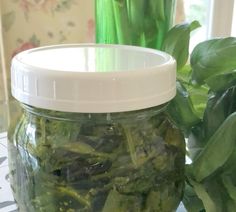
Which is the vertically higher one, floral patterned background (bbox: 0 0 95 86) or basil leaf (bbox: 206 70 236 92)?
basil leaf (bbox: 206 70 236 92)

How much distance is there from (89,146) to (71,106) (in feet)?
0.11

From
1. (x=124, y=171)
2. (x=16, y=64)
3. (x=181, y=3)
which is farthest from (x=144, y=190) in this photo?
(x=181, y=3)

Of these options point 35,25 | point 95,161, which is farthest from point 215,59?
point 35,25

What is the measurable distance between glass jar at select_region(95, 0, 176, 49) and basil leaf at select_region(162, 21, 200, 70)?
0.02m

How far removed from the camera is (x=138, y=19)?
15.0 inches

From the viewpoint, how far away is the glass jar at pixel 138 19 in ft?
1.24

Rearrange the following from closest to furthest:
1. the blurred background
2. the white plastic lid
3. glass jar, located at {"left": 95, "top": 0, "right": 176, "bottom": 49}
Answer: the white plastic lid < glass jar, located at {"left": 95, "top": 0, "right": 176, "bottom": 49} < the blurred background

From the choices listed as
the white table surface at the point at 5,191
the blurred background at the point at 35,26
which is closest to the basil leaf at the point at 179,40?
the white table surface at the point at 5,191

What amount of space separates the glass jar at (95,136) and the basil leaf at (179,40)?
0.04 metres

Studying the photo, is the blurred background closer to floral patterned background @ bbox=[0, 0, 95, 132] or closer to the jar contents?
floral patterned background @ bbox=[0, 0, 95, 132]

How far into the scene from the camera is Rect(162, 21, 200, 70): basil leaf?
0.37 metres

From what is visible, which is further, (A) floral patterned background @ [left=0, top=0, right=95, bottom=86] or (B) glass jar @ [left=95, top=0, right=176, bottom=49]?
(A) floral patterned background @ [left=0, top=0, right=95, bottom=86]

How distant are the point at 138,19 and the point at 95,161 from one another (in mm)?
144

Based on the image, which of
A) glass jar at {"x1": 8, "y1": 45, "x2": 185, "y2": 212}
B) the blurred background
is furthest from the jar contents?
the blurred background
